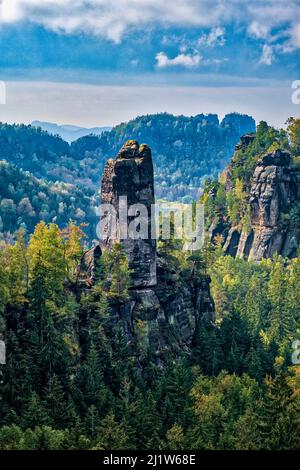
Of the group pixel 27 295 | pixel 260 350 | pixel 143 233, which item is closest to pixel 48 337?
pixel 27 295

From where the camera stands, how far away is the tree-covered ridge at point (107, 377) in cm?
8619

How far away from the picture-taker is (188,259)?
133375 millimetres

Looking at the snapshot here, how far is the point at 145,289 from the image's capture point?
11869cm

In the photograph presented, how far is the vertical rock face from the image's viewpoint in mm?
117812

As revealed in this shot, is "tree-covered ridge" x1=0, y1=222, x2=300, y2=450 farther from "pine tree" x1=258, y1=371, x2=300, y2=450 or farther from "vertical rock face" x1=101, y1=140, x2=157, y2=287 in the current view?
"vertical rock face" x1=101, y1=140, x2=157, y2=287

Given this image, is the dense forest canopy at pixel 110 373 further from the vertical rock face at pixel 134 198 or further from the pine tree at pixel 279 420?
the vertical rock face at pixel 134 198

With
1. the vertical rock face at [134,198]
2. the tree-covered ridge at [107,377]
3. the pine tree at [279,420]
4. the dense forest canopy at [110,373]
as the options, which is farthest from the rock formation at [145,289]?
the pine tree at [279,420]

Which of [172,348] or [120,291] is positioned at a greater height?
[120,291]

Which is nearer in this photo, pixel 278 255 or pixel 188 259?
pixel 188 259

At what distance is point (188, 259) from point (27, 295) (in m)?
36.5

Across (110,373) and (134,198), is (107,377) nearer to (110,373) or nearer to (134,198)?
(110,373)

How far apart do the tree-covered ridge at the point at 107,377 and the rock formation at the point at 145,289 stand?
2.11 metres

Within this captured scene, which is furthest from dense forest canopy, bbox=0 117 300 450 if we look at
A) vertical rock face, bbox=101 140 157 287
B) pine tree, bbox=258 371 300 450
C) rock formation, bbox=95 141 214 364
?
vertical rock face, bbox=101 140 157 287
